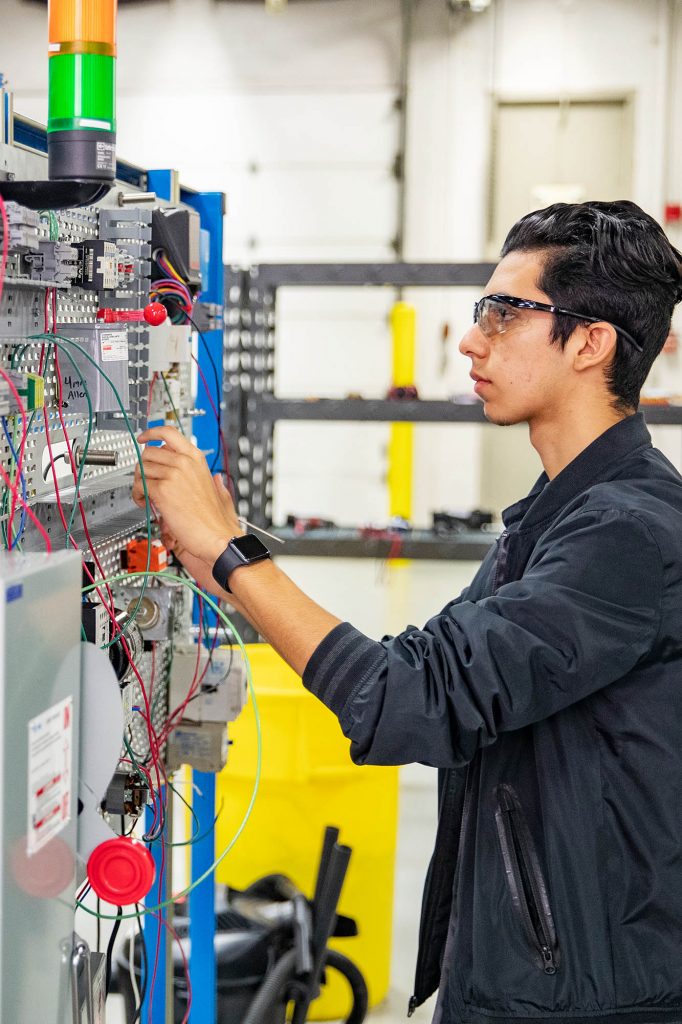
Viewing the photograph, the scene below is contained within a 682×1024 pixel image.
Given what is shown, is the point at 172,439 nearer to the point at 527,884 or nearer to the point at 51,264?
the point at 51,264

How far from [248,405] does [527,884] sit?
2.02m

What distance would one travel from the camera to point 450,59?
19.8ft

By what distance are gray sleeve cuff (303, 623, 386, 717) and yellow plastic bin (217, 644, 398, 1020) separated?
1.29 meters

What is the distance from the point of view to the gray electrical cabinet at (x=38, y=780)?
780 millimetres

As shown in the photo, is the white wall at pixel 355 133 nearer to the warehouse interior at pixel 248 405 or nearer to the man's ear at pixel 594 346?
the warehouse interior at pixel 248 405

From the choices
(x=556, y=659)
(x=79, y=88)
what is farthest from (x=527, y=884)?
(x=79, y=88)

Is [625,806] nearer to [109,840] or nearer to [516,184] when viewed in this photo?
[109,840]

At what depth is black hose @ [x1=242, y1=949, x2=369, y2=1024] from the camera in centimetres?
205

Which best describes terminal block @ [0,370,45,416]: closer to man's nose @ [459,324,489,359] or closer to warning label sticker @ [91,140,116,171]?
warning label sticker @ [91,140,116,171]

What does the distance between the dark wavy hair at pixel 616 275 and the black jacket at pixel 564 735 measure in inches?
3.6

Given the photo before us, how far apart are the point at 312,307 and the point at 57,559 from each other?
5676 mm

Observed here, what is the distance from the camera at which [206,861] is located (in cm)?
196

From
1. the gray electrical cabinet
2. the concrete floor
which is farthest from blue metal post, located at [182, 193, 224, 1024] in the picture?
the gray electrical cabinet

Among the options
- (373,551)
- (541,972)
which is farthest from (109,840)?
(373,551)
